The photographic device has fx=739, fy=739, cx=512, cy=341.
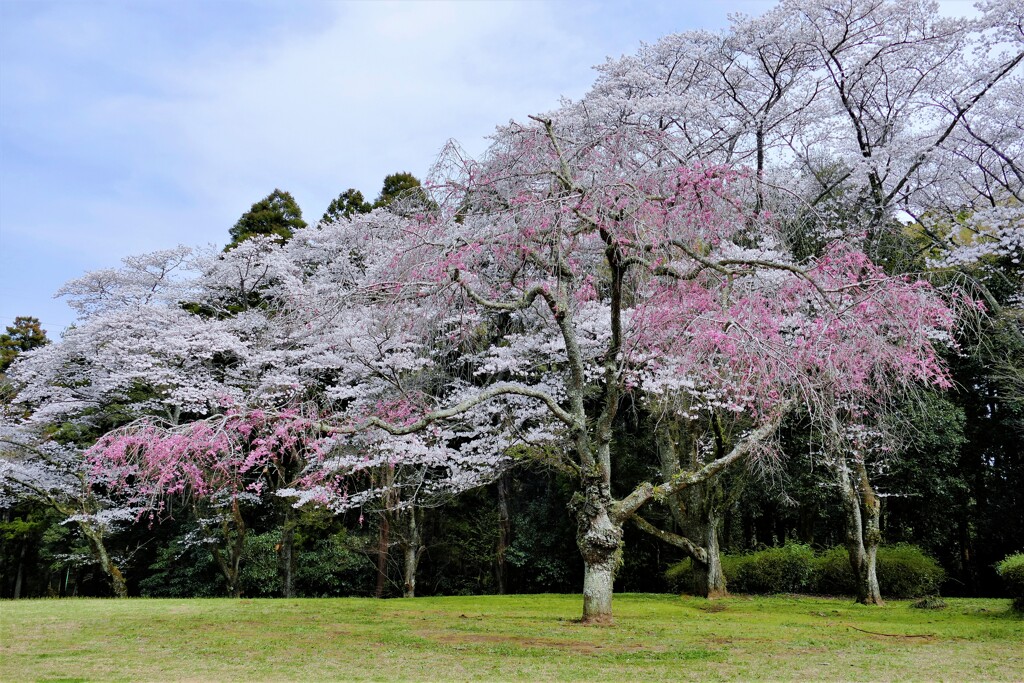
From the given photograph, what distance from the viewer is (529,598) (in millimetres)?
11070

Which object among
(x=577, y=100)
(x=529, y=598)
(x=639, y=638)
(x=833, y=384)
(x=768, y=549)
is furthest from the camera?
(x=577, y=100)

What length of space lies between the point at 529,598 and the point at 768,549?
4340mm

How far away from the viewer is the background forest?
24.3 feet

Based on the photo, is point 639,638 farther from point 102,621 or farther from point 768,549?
point 768,549

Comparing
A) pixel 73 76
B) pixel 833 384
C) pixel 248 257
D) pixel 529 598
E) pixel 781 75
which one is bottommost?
pixel 529 598

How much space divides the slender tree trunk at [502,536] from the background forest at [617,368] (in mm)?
82

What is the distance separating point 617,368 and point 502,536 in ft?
24.0

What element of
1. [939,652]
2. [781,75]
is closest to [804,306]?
[939,652]

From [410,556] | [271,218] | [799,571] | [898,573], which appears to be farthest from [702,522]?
[271,218]

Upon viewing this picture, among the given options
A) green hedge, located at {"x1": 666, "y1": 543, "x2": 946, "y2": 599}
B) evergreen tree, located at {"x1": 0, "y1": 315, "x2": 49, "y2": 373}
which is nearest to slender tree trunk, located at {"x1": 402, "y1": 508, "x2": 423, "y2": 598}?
green hedge, located at {"x1": 666, "y1": 543, "x2": 946, "y2": 599}

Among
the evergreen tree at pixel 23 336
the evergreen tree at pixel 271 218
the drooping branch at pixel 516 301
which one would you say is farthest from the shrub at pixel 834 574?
the evergreen tree at pixel 23 336

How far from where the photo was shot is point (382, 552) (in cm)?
1391

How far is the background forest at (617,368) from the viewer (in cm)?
742

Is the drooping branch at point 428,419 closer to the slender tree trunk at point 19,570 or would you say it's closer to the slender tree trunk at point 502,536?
the slender tree trunk at point 502,536
